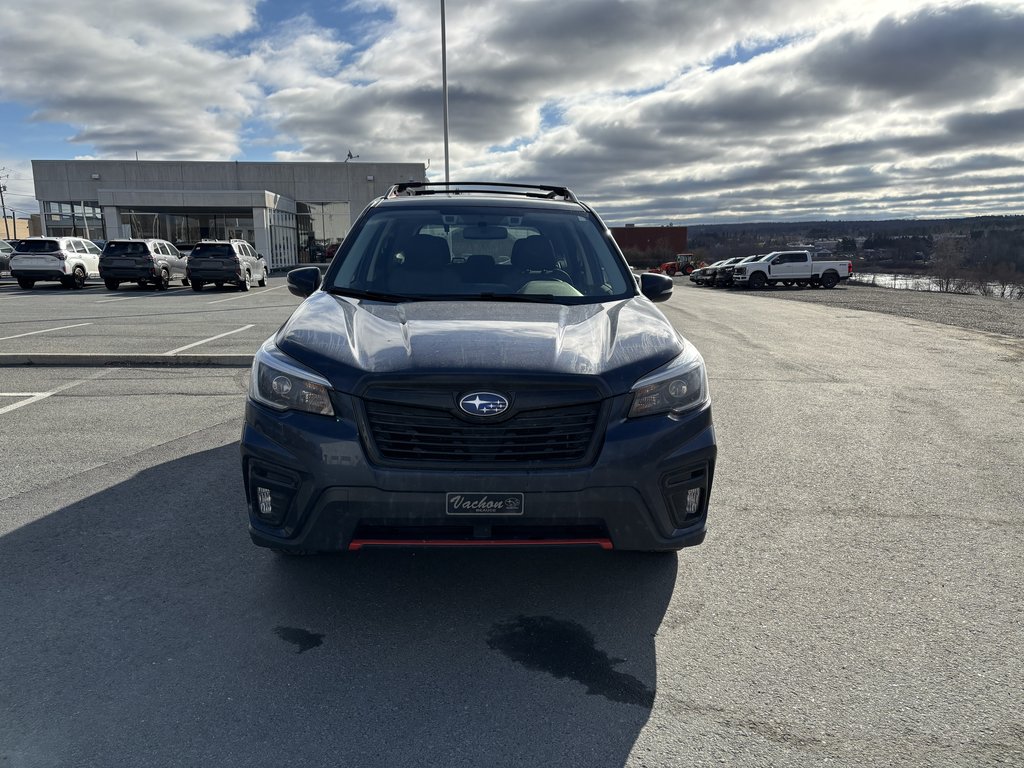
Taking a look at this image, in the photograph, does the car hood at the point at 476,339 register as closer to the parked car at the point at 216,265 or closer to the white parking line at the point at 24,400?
the white parking line at the point at 24,400

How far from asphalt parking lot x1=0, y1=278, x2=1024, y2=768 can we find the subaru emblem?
0.94 metres

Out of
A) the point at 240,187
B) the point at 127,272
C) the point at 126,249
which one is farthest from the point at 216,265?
the point at 240,187

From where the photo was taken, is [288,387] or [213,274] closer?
[288,387]

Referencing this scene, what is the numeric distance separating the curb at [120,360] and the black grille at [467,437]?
259 inches

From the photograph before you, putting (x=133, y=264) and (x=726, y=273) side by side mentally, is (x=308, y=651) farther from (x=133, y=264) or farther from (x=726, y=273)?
(x=726, y=273)

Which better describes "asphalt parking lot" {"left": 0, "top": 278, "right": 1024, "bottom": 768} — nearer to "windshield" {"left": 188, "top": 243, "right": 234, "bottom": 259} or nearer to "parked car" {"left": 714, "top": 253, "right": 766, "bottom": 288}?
"windshield" {"left": 188, "top": 243, "right": 234, "bottom": 259}

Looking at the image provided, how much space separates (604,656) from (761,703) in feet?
1.97

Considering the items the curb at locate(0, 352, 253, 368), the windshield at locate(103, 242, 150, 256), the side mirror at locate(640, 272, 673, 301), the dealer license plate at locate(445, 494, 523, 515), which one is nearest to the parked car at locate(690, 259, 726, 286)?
the windshield at locate(103, 242, 150, 256)

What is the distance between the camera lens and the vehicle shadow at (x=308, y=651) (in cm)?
240

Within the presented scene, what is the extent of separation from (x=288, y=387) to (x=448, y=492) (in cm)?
83

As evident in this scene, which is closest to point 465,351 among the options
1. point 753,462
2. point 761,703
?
point 761,703

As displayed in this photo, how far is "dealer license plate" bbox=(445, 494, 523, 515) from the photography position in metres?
2.88

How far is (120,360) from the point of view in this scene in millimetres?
8961

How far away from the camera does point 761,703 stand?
2629 millimetres
